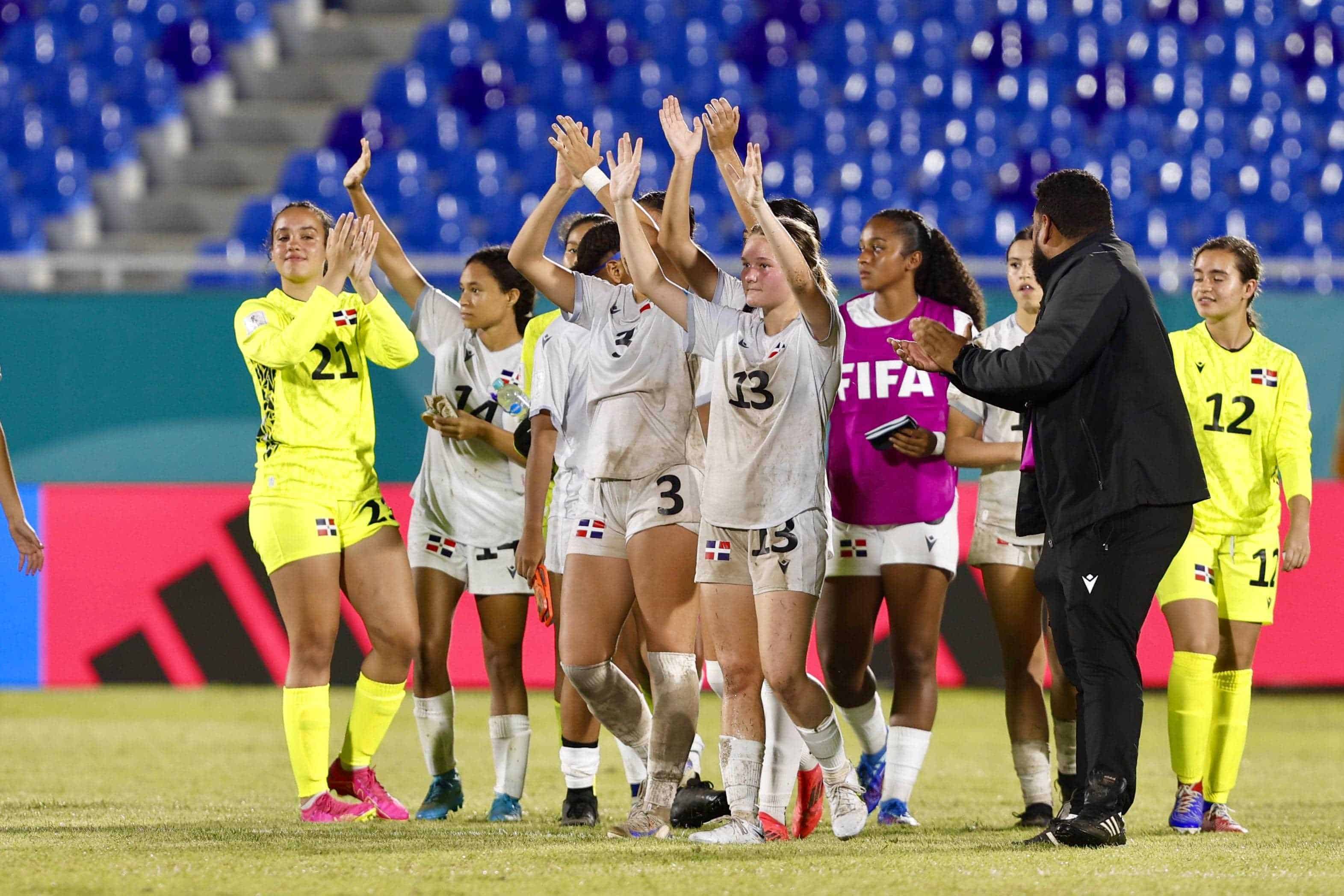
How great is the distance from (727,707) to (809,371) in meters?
1.07

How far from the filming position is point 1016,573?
6.24 metres

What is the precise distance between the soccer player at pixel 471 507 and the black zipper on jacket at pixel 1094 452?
225 cm

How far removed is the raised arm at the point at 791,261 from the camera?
16.5ft

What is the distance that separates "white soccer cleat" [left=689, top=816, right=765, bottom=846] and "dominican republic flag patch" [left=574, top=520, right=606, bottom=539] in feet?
3.33

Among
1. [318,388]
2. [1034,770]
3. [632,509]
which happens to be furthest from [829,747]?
[318,388]

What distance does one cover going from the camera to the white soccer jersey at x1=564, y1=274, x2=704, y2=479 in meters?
5.54

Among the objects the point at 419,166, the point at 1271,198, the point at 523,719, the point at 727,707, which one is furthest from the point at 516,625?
the point at 1271,198

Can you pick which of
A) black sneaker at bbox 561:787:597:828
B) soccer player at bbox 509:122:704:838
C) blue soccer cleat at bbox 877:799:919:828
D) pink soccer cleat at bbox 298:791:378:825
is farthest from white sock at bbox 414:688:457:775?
blue soccer cleat at bbox 877:799:919:828

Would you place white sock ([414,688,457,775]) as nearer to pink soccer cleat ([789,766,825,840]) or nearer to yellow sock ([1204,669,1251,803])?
A: pink soccer cleat ([789,766,825,840])

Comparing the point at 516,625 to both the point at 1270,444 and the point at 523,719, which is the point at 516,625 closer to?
the point at 523,719

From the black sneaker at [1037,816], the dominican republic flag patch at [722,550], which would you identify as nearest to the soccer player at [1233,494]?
the black sneaker at [1037,816]

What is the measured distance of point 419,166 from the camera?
14.0 metres

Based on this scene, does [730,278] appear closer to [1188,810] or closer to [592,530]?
[592,530]

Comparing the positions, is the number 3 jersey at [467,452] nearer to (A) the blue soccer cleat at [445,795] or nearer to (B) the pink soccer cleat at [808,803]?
(A) the blue soccer cleat at [445,795]
